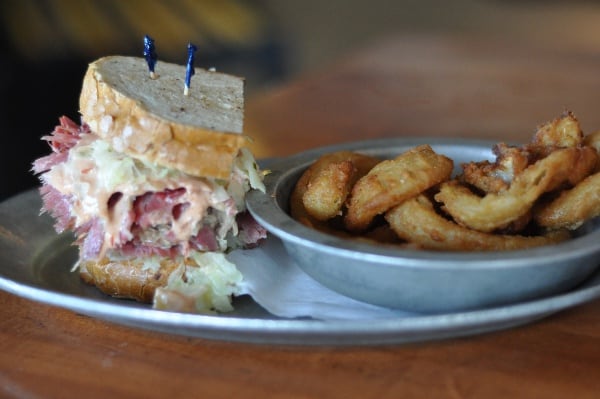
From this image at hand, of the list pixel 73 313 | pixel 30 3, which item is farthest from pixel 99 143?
pixel 30 3

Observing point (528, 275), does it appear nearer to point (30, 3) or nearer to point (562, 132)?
point (562, 132)

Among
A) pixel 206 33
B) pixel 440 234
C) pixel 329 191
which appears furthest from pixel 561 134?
pixel 206 33

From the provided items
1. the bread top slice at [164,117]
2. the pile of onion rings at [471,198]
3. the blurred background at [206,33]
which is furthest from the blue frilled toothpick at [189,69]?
the blurred background at [206,33]

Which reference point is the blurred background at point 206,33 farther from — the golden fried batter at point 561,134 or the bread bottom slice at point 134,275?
the golden fried batter at point 561,134

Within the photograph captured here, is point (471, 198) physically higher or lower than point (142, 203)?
higher

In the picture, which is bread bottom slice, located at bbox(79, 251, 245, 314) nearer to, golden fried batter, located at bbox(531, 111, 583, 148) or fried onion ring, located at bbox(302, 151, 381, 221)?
fried onion ring, located at bbox(302, 151, 381, 221)

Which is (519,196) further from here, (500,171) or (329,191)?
(329,191)
